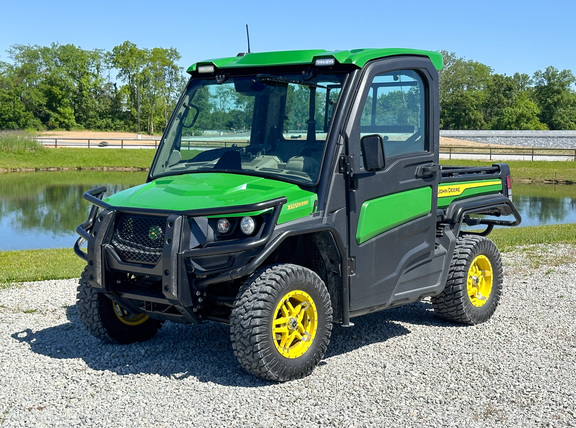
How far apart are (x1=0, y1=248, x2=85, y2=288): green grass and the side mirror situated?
5.60 metres

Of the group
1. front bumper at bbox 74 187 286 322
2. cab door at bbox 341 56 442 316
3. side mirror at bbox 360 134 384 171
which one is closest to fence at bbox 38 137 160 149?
cab door at bbox 341 56 442 316

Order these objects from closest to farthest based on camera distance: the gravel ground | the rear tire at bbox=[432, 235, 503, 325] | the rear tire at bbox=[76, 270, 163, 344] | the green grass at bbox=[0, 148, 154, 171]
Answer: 1. the gravel ground
2. the rear tire at bbox=[76, 270, 163, 344]
3. the rear tire at bbox=[432, 235, 503, 325]
4. the green grass at bbox=[0, 148, 154, 171]

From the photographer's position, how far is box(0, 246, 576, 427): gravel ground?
4988mm

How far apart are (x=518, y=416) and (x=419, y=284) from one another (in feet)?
6.30

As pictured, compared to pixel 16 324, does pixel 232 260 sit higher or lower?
higher

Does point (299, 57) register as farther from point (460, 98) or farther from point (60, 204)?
point (460, 98)

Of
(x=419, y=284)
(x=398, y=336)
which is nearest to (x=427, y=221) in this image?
(x=419, y=284)

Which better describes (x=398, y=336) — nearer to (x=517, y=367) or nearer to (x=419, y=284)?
(x=419, y=284)

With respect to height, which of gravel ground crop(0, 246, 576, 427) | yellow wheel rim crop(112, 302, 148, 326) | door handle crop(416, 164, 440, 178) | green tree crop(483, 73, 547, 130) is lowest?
gravel ground crop(0, 246, 576, 427)

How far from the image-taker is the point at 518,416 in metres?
5.01

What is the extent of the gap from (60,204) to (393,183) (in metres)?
20.4

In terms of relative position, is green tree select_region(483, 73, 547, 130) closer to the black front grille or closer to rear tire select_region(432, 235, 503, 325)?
rear tire select_region(432, 235, 503, 325)

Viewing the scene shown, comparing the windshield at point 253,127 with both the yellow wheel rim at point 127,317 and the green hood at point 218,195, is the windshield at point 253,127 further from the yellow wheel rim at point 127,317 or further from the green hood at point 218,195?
the yellow wheel rim at point 127,317

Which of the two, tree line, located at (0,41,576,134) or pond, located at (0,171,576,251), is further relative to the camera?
tree line, located at (0,41,576,134)
